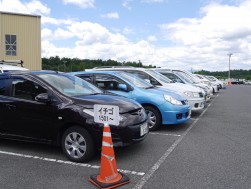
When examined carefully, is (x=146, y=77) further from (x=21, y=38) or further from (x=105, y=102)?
(x=21, y=38)

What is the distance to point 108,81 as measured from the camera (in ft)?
26.4

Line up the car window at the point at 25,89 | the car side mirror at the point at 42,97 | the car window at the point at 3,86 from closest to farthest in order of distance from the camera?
the car side mirror at the point at 42,97 < the car window at the point at 25,89 < the car window at the point at 3,86

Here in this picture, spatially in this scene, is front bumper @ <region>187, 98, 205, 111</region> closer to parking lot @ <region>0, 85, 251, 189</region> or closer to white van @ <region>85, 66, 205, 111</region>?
white van @ <region>85, 66, 205, 111</region>

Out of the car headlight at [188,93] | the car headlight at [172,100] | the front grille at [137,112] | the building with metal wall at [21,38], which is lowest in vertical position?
the front grille at [137,112]

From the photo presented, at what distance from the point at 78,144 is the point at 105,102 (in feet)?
2.83

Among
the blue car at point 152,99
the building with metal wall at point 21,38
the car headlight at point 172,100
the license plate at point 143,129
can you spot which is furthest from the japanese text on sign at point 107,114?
the building with metal wall at point 21,38

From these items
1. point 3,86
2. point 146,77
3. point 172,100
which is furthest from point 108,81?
point 3,86

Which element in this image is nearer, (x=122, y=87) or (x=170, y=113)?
(x=170, y=113)

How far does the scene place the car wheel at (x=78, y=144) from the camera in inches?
198

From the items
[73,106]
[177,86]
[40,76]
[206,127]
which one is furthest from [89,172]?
[177,86]

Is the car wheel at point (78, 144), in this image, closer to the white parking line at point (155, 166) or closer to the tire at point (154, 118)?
the white parking line at point (155, 166)

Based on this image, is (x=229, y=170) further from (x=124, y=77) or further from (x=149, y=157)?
(x=124, y=77)

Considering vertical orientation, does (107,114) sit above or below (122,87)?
below

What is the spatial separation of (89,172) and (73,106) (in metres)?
1.17
